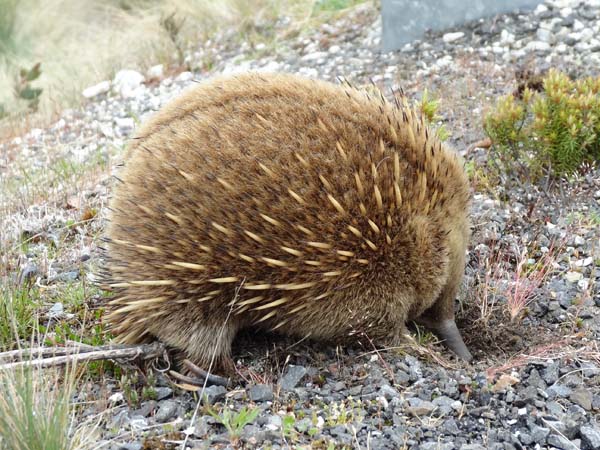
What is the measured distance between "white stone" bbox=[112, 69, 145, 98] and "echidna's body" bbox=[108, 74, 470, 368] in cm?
497

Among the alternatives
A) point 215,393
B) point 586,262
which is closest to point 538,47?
point 586,262

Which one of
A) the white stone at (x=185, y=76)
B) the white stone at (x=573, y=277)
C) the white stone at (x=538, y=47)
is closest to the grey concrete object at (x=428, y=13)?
the white stone at (x=538, y=47)

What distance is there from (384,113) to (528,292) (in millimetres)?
1216

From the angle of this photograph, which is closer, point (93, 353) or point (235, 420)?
point (235, 420)

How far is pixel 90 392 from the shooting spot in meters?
3.24

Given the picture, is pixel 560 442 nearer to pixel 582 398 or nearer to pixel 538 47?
pixel 582 398

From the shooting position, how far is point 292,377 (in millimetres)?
3381

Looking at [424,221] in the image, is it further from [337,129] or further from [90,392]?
[90,392]

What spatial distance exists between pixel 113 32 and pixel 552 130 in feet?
22.5

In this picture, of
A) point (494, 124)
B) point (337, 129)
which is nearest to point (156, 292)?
point (337, 129)

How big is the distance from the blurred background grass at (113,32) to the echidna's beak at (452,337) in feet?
18.7

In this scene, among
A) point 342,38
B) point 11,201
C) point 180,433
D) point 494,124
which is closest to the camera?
point 180,433

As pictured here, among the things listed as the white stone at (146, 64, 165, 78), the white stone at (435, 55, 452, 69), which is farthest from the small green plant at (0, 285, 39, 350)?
the white stone at (146, 64, 165, 78)

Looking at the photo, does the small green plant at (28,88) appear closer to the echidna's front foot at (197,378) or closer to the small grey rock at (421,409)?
the echidna's front foot at (197,378)
